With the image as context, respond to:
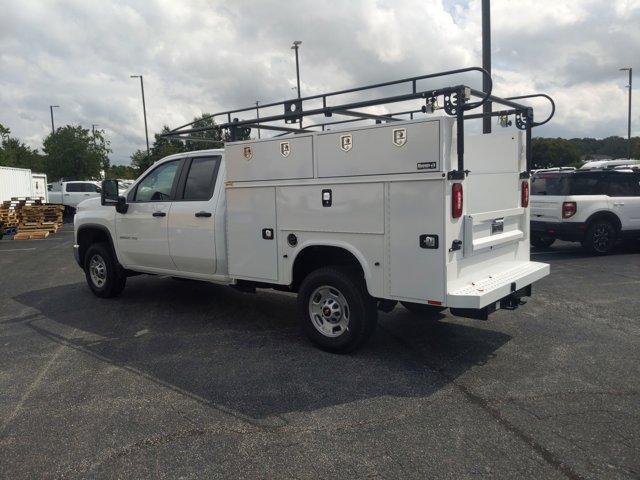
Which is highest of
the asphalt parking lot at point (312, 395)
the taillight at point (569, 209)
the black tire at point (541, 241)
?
the taillight at point (569, 209)

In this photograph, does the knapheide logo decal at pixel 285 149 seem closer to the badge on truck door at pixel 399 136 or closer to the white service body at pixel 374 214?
the white service body at pixel 374 214

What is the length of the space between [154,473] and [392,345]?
113 inches

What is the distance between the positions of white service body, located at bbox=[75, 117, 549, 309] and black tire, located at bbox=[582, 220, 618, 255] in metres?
5.90

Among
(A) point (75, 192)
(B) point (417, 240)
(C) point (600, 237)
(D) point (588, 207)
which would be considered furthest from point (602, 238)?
(A) point (75, 192)

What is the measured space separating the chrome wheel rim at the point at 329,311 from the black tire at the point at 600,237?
768cm

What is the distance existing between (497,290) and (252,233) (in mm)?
2475

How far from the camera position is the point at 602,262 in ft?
34.2

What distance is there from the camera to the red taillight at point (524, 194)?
5.95m

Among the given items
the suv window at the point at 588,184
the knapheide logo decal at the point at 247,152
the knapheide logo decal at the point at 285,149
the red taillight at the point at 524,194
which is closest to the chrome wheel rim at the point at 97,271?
the knapheide logo decal at the point at 247,152

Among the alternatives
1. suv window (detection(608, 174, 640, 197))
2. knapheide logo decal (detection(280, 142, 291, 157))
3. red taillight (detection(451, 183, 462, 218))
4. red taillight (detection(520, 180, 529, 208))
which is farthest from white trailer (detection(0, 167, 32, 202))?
red taillight (detection(451, 183, 462, 218))

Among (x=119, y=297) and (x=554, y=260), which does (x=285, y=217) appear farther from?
(x=554, y=260)

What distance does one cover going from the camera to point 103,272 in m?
7.91

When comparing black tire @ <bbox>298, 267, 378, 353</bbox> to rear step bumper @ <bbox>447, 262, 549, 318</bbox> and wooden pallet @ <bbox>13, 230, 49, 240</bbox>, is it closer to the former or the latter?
rear step bumper @ <bbox>447, 262, 549, 318</bbox>

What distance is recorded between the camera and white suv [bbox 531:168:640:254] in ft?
36.0
